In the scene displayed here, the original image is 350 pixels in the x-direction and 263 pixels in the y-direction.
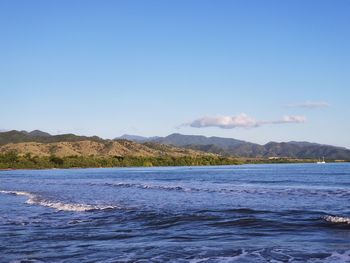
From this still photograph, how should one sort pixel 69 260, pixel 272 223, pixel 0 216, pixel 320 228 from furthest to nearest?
pixel 0 216, pixel 272 223, pixel 320 228, pixel 69 260

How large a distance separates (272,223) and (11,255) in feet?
43.6

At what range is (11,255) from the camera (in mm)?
18125

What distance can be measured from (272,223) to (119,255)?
1043 centimetres

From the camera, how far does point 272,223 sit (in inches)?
1017

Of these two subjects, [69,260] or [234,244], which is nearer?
[69,260]

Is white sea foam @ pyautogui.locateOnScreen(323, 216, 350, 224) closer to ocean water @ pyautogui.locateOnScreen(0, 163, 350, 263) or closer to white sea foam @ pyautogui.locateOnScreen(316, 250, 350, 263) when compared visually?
ocean water @ pyautogui.locateOnScreen(0, 163, 350, 263)

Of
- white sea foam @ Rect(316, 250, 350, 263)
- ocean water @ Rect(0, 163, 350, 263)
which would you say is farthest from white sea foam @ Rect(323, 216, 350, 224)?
white sea foam @ Rect(316, 250, 350, 263)

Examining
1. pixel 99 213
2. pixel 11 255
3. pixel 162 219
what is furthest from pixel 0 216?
pixel 11 255

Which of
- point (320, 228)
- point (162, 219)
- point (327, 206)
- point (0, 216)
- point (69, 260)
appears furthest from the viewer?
point (327, 206)

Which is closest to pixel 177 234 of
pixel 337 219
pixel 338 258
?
pixel 338 258

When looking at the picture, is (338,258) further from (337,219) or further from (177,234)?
(337,219)

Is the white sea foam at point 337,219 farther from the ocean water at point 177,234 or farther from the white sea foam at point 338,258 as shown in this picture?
the white sea foam at point 338,258

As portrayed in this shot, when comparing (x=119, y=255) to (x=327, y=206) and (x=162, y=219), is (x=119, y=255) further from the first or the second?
(x=327, y=206)

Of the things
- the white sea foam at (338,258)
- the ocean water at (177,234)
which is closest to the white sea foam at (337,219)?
the ocean water at (177,234)
